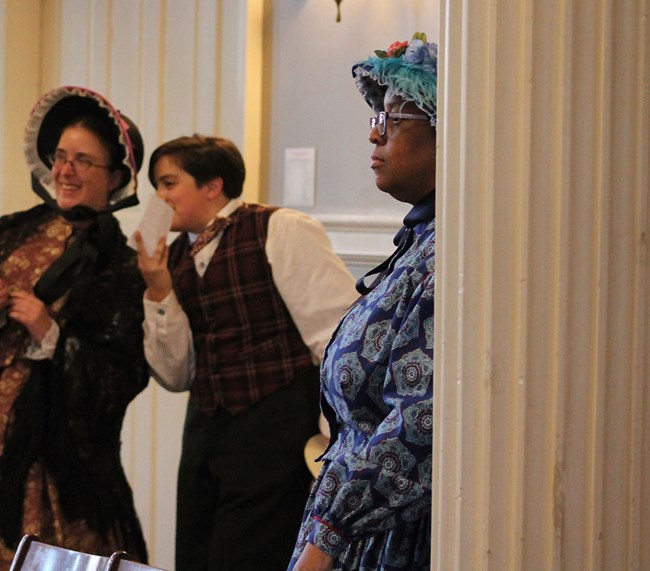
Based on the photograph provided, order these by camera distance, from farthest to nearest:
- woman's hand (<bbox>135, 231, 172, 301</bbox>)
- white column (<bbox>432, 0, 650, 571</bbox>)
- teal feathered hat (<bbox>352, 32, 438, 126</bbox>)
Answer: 1. woman's hand (<bbox>135, 231, 172, 301</bbox>)
2. teal feathered hat (<bbox>352, 32, 438, 126</bbox>)
3. white column (<bbox>432, 0, 650, 571</bbox>)

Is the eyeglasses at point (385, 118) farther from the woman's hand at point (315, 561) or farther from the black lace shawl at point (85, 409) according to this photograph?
the black lace shawl at point (85, 409)

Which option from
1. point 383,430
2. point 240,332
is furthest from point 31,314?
point 383,430

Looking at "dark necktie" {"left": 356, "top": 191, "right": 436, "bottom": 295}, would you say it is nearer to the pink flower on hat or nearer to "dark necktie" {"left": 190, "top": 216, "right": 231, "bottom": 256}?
the pink flower on hat

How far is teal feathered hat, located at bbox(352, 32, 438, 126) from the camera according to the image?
1.70 m

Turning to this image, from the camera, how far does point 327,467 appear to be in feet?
5.50

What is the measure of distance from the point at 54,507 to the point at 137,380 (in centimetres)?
37

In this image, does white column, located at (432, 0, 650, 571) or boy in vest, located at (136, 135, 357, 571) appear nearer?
white column, located at (432, 0, 650, 571)

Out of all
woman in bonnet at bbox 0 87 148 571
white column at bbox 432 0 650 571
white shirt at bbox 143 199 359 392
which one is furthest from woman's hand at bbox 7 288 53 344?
white column at bbox 432 0 650 571

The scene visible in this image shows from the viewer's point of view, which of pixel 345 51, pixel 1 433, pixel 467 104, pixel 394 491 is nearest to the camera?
pixel 467 104

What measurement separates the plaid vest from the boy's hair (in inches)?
8.6

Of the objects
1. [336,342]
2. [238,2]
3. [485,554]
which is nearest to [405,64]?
[336,342]

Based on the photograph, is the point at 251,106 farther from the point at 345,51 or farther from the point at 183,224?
the point at 183,224

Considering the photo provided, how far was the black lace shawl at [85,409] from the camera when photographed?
8.61 feet

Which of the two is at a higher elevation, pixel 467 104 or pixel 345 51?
pixel 345 51
